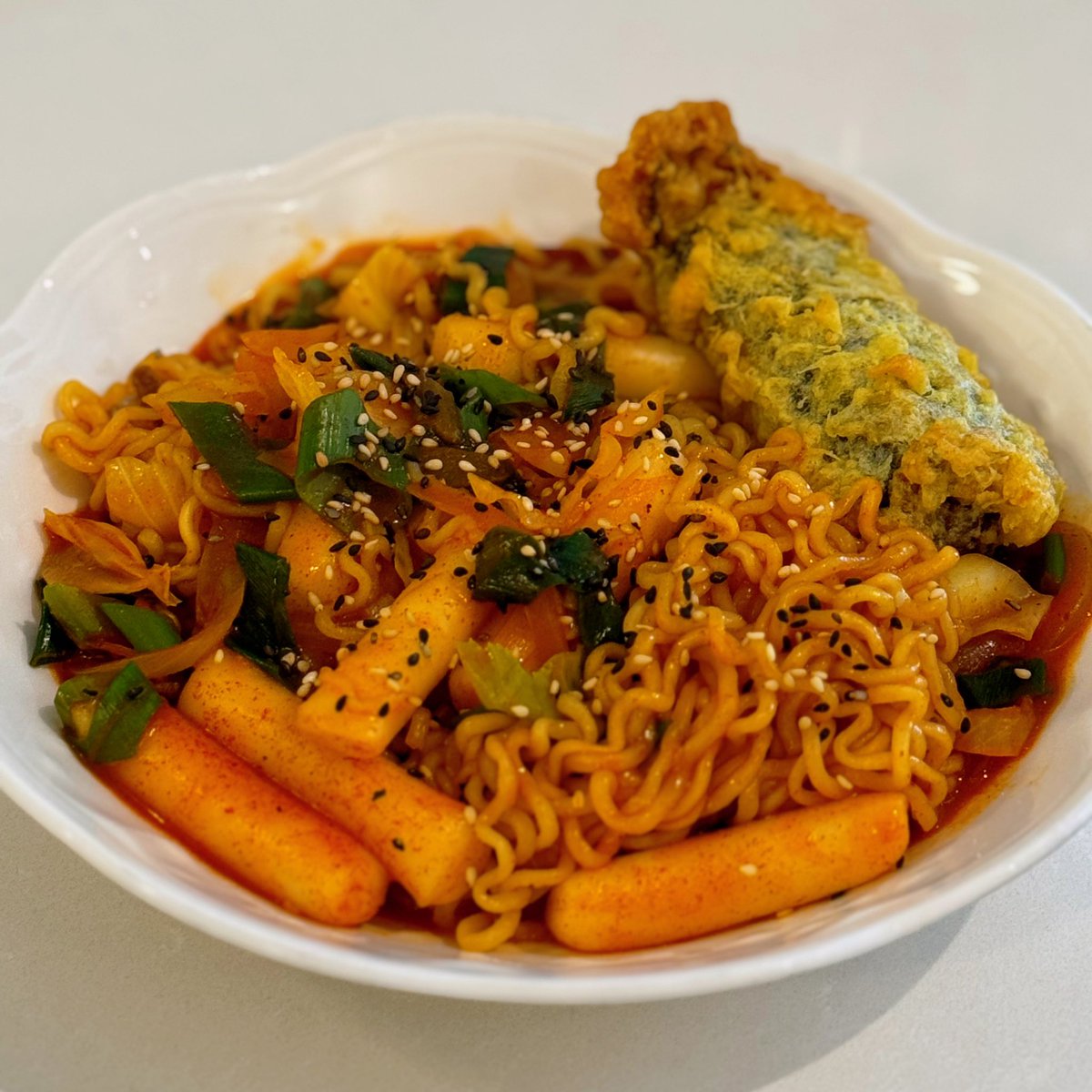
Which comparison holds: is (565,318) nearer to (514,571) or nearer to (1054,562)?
(514,571)

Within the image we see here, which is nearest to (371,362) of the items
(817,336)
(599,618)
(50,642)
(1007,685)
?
(599,618)

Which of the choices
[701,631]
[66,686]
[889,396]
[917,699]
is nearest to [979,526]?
[889,396]

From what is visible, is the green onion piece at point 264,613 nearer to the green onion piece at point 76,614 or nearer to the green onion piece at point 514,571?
the green onion piece at point 76,614

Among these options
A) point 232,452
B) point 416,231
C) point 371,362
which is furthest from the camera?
point 416,231

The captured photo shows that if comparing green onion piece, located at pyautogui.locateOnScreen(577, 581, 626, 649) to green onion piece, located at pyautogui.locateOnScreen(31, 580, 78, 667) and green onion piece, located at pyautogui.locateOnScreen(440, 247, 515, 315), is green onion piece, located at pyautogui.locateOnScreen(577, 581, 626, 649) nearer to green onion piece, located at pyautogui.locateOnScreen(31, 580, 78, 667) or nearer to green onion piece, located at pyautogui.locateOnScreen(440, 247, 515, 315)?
green onion piece, located at pyautogui.locateOnScreen(31, 580, 78, 667)

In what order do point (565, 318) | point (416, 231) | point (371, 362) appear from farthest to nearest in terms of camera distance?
point (416, 231) < point (565, 318) < point (371, 362)

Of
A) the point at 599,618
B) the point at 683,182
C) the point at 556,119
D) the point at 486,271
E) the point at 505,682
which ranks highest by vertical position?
the point at 683,182

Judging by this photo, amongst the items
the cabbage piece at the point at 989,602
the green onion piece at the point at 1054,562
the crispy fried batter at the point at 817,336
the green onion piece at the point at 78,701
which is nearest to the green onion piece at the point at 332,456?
the green onion piece at the point at 78,701
